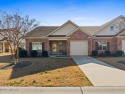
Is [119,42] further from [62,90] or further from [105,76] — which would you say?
[62,90]

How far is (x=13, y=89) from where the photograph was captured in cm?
775

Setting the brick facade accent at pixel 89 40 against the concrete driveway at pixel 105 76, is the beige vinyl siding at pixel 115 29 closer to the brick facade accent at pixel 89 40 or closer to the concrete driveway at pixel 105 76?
the brick facade accent at pixel 89 40

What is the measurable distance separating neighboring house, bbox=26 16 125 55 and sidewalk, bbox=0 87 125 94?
18.6 m

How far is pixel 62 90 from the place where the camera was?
7.51 metres

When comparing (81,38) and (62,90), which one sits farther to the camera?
(81,38)

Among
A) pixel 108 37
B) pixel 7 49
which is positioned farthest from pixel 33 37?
pixel 7 49

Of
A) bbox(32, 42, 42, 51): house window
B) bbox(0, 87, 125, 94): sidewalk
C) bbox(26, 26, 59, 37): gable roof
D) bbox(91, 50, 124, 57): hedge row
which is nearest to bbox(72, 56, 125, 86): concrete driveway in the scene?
bbox(0, 87, 125, 94): sidewalk

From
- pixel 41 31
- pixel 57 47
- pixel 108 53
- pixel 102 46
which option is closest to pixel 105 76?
pixel 108 53

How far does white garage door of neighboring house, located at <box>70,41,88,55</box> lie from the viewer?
26.3 meters

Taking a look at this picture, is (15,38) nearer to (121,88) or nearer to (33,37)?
(33,37)

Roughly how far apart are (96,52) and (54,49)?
8198 millimetres

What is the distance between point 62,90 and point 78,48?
63.0ft

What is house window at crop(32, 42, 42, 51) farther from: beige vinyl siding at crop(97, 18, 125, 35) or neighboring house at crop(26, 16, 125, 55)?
beige vinyl siding at crop(97, 18, 125, 35)

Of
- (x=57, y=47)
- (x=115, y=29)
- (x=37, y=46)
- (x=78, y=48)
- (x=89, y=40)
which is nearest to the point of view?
(x=89, y=40)
